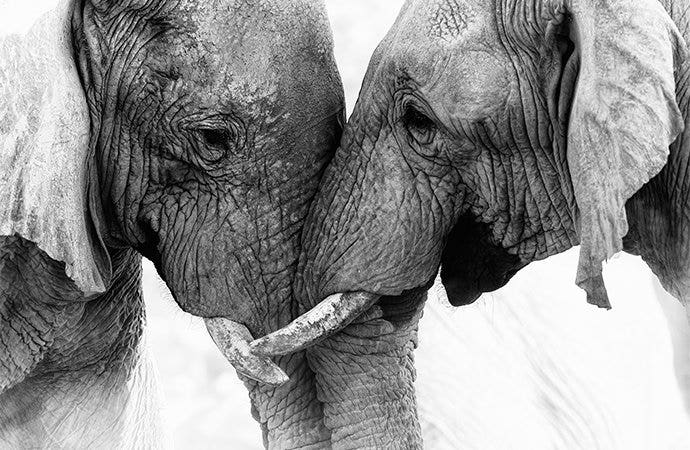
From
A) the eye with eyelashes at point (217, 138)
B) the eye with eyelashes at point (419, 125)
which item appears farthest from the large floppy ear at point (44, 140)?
the eye with eyelashes at point (419, 125)

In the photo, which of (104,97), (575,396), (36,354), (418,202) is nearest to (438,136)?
(418,202)

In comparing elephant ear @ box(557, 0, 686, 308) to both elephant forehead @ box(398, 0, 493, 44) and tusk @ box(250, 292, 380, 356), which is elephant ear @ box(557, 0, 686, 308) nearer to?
elephant forehead @ box(398, 0, 493, 44)

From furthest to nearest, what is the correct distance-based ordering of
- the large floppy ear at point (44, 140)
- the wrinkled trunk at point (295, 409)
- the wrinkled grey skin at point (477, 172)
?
the wrinkled trunk at point (295, 409) < the large floppy ear at point (44, 140) < the wrinkled grey skin at point (477, 172)

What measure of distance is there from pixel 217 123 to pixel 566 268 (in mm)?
2379

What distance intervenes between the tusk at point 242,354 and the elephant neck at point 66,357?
30cm

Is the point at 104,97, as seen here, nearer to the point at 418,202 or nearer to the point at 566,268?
the point at 418,202

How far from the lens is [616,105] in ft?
10.4

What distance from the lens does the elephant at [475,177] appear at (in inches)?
128

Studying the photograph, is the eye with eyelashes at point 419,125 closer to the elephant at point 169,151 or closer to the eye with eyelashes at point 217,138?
the elephant at point 169,151

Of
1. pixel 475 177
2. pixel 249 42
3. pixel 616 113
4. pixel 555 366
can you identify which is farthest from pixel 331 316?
pixel 555 366

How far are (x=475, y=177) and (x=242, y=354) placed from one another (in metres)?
0.52

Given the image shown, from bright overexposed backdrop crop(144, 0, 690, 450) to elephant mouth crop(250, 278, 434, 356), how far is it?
1.78 ft

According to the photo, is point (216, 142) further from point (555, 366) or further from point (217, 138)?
point (555, 366)

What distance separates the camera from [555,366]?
527cm
